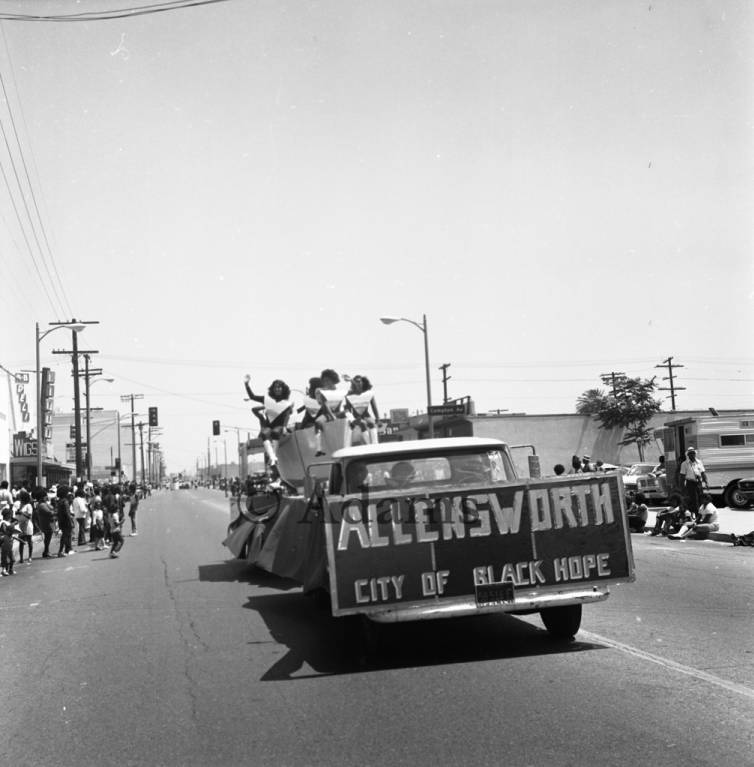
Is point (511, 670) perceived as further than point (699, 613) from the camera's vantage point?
No

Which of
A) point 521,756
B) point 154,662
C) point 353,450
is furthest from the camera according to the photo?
point 353,450

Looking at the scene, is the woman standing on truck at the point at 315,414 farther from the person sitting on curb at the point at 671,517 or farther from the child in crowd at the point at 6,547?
the person sitting on curb at the point at 671,517

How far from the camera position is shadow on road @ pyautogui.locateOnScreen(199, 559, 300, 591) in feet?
42.7

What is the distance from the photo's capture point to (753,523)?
69.1 ft

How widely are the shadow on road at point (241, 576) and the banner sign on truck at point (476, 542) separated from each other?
5.34 m

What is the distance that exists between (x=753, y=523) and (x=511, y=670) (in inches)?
639

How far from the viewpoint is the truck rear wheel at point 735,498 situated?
88.9ft

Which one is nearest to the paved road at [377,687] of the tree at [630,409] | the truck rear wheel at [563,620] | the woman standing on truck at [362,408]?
the truck rear wheel at [563,620]

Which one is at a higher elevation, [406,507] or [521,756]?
[406,507]

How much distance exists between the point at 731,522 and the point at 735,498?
595cm

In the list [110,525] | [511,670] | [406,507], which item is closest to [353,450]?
[406,507]

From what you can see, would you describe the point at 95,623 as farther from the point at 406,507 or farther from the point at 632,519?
the point at 632,519

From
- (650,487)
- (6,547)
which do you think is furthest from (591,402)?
(6,547)

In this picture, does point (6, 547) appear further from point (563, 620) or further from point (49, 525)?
→ point (563, 620)
